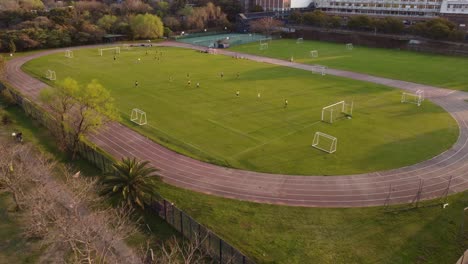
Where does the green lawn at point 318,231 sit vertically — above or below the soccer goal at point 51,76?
below

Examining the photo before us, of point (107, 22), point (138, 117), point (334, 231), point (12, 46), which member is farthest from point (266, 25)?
point (334, 231)

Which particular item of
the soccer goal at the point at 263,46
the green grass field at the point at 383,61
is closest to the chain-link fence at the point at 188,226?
the green grass field at the point at 383,61

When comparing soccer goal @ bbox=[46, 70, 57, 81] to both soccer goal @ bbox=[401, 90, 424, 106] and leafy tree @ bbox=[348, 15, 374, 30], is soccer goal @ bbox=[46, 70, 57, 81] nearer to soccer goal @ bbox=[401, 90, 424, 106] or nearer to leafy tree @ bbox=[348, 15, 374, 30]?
soccer goal @ bbox=[401, 90, 424, 106]

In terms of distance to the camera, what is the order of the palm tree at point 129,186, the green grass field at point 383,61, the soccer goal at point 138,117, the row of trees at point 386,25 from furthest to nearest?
the row of trees at point 386,25 < the green grass field at point 383,61 < the soccer goal at point 138,117 < the palm tree at point 129,186

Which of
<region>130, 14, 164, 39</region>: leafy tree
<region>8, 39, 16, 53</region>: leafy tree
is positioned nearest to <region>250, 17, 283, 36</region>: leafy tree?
<region>130, 14, 164, 39</region>: leafy tree

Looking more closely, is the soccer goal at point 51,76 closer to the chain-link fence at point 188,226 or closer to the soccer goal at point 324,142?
the chain-link fence at point 188,226

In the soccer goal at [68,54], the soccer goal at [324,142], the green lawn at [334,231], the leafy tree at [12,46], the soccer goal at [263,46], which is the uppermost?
the leafy tree at [12,46]

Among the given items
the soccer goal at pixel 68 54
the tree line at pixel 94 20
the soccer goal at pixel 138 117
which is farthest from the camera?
the tree line at pixel 94 20
